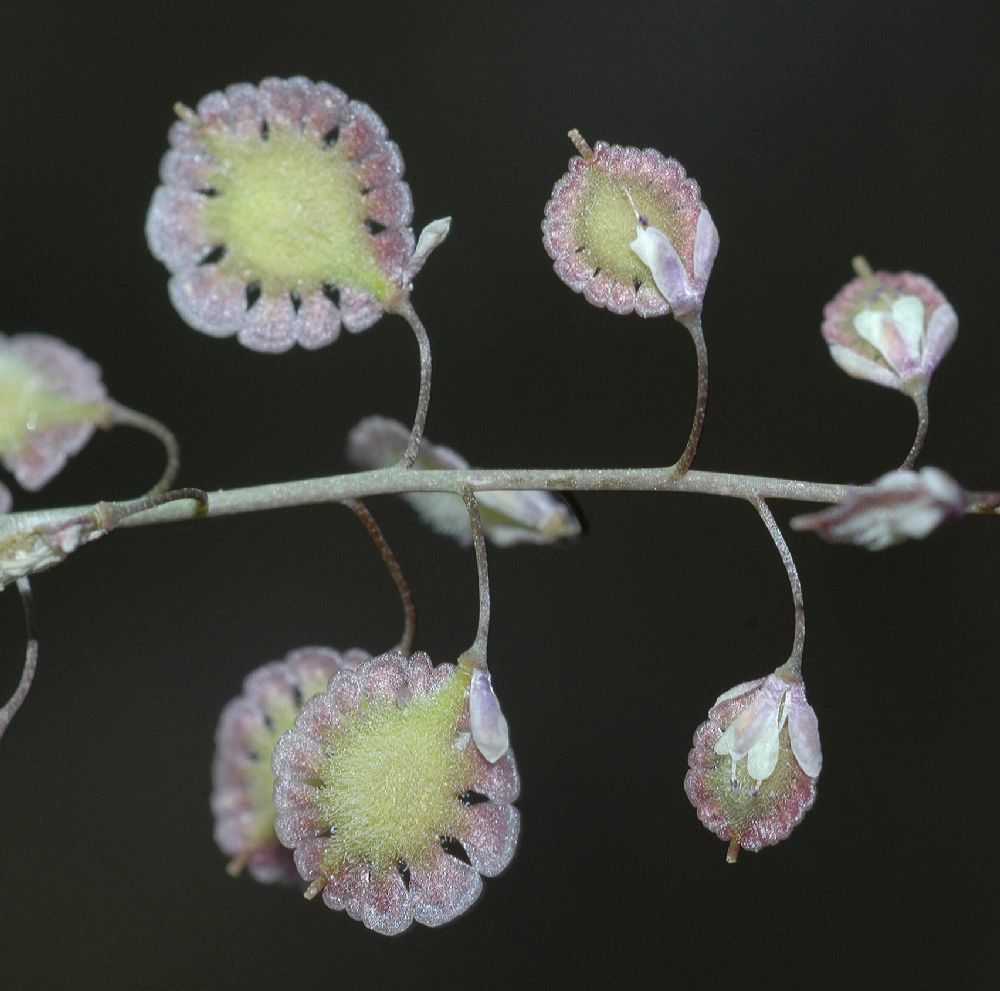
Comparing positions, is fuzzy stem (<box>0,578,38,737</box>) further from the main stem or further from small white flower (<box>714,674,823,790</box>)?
small white flower (<box>714,674,823,790</box>)

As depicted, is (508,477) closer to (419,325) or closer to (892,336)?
(419,325)

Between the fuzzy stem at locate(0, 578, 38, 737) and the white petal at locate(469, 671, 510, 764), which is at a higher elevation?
the fuzzy stem at locate(0, 578, 38, 737)

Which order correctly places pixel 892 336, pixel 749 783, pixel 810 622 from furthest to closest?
pixel 810 622, pixel 892 336, pixel 749 783

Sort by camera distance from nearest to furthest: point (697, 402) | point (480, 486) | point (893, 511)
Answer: point (893, 511), point (697, 402), point (480, 486)

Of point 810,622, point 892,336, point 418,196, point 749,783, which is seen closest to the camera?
point 749,783

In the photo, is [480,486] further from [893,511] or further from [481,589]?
[893,511]

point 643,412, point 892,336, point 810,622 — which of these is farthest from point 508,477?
point 810,622

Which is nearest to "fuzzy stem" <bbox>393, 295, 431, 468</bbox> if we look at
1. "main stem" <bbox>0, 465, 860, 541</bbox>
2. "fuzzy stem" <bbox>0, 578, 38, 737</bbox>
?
"main stem" <bbox>0, 465, 860, 541</bbox>

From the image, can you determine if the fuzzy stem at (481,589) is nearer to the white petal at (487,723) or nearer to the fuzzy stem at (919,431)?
the white petal at (487,723)

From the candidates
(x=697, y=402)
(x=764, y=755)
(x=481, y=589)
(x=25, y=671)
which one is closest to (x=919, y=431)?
(x=697, y=402)

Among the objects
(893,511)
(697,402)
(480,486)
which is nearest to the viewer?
(893,511)

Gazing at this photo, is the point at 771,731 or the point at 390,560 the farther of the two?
the point at 390,560
